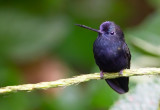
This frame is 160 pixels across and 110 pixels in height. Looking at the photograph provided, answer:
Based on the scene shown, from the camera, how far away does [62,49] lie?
5.61 m

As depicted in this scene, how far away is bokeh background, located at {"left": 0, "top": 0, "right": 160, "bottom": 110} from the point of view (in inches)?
191

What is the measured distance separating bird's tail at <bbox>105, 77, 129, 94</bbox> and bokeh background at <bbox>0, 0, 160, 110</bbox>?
34.3 inches

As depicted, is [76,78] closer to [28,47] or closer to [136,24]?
[28,47]

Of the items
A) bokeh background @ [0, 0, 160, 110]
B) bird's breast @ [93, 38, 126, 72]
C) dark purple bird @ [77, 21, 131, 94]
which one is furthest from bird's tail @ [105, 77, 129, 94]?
bokeh background @ [0, 0, 160, 110]

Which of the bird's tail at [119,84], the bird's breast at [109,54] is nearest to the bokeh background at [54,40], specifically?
the bird's tail at [119,84]

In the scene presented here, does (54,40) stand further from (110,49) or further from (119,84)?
(110,49)

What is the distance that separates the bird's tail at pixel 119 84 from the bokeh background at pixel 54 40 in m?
0.87

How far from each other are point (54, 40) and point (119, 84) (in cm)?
227

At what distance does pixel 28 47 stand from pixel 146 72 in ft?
10.7

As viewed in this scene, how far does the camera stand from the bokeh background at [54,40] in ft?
15.9

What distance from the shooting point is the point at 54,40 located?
5.45 meters

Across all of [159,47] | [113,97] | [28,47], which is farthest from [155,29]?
[28,47]

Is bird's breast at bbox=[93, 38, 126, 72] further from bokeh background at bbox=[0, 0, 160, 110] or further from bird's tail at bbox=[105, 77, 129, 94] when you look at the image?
bokeh background at bbox=[0, 0, 160, 110]

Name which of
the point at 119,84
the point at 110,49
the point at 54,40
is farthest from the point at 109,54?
the point at 54,40
